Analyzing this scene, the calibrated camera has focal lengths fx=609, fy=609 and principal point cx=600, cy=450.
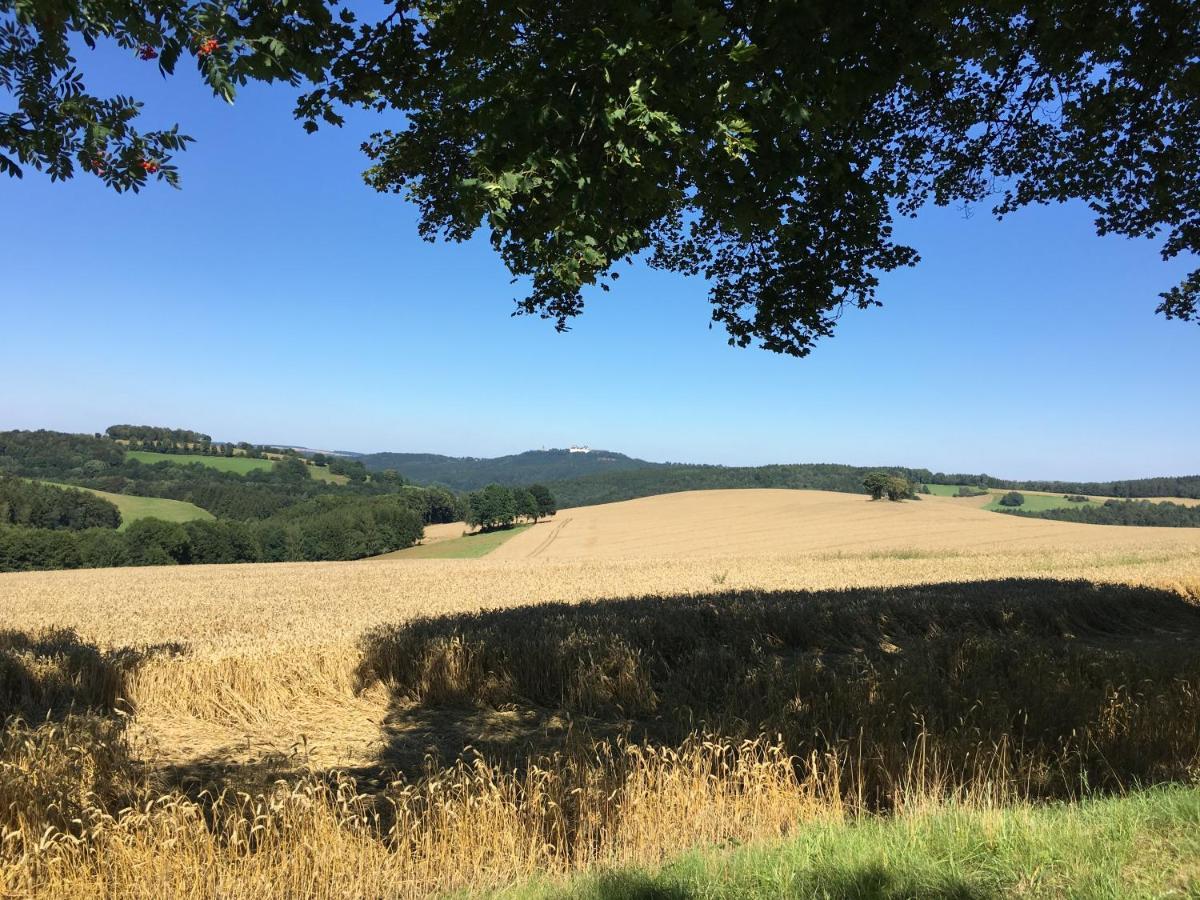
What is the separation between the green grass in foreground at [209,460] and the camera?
132750 millimetres

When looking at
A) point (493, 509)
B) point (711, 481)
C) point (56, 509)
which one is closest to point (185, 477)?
point (56, 509)

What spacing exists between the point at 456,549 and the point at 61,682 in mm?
60301

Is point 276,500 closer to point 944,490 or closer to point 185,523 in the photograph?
point 185,523

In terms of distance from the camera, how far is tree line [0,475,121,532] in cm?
7350

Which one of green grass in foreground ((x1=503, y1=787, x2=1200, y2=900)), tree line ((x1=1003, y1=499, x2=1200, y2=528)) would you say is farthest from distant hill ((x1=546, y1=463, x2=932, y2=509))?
green grass in foreground ((x1=503, y1=787, x2=1200, y2=900))

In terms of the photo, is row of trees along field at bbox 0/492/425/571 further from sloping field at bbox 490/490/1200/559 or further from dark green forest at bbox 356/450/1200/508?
dark green forest at bbox 356/450/1200/508

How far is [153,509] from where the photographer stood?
85.4 metres

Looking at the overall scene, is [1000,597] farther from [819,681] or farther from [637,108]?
[637,108]

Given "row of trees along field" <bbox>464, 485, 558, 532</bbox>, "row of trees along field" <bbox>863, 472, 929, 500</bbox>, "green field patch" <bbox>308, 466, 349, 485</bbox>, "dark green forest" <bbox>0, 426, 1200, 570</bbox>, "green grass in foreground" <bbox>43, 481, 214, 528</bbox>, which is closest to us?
"dark green forest" <bbox>0, 426, 1200, 570</bbox>

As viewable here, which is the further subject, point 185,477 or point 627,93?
point 185,477

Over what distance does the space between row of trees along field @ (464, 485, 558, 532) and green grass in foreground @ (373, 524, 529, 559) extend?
8608mm

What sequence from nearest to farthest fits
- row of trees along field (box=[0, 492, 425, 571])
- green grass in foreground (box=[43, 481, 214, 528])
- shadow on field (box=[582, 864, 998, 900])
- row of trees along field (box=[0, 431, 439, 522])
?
shadow on field (box=[582, 864, 998, 900]), row of trees along field (box=[0, 492, 425, 571]), green grass in foreground (box=[43, 481, 214, 528]), row of trees along field (box=[0, 431, 439, 522])

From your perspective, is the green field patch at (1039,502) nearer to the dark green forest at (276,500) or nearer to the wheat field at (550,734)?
the dark green forest at (276,500)

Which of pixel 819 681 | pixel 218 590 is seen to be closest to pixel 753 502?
pixel 218 590
